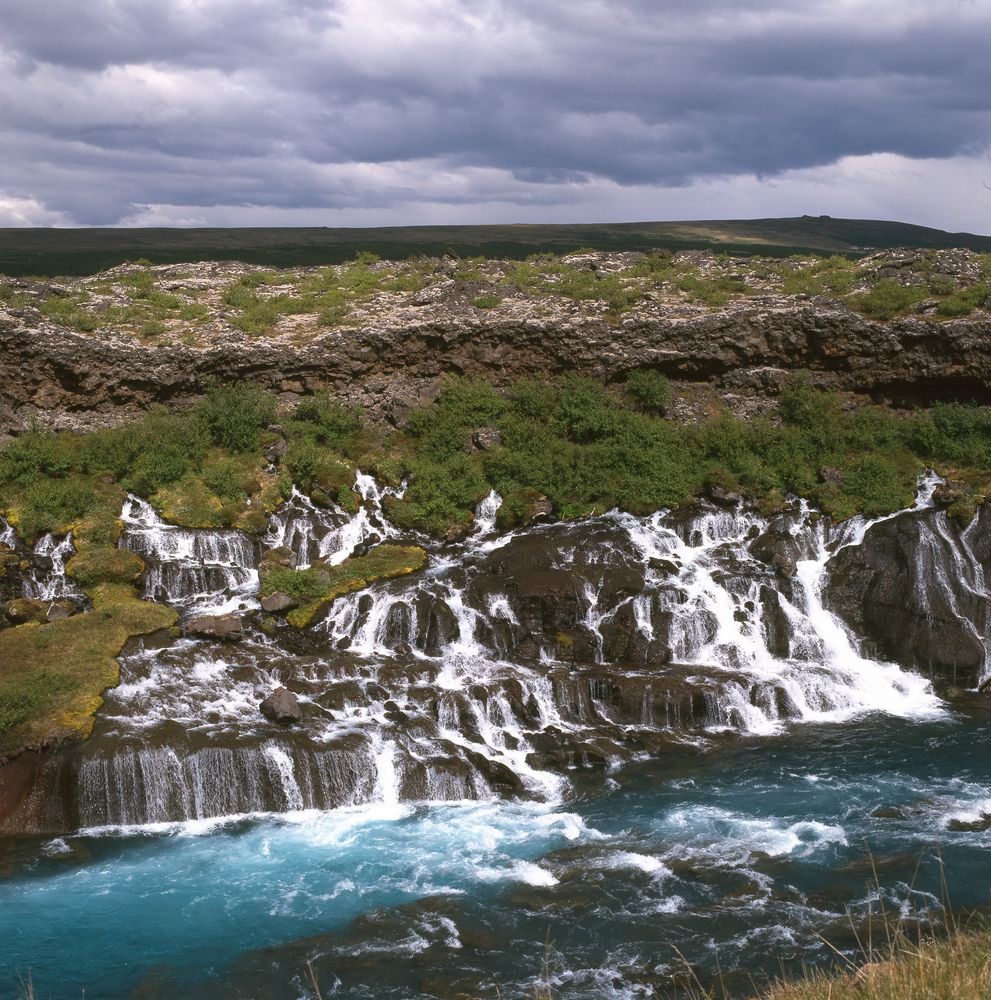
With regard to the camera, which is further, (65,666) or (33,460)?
(33,460)

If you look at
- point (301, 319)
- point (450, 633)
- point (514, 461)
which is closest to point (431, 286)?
point (301, 319)

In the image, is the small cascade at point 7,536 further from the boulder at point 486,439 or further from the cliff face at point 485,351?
the boulder at point 486,439

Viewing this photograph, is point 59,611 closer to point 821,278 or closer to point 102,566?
point 102,566

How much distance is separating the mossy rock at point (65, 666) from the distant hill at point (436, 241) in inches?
1756

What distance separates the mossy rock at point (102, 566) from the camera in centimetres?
2327

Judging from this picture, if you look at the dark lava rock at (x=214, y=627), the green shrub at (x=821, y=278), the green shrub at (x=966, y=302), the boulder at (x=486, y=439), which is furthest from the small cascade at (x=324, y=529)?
the green shrub at (x=966, y=302)

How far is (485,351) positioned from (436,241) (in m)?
53.5

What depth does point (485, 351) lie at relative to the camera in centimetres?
3195

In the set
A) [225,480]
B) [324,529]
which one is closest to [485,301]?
[324,529]

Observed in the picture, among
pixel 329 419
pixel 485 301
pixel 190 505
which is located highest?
pixel 485 301

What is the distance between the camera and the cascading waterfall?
17.8 meters

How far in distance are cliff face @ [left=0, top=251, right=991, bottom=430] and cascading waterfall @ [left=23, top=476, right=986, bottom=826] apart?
494 centimetres

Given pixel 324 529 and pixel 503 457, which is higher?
pixel 503 457

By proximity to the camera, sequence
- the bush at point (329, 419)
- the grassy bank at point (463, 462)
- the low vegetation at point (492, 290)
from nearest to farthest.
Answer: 1. the grassy bank at point (463, 462)
2. the bush at point (329, 419)
3. the low vegetation at point (492, 290)
